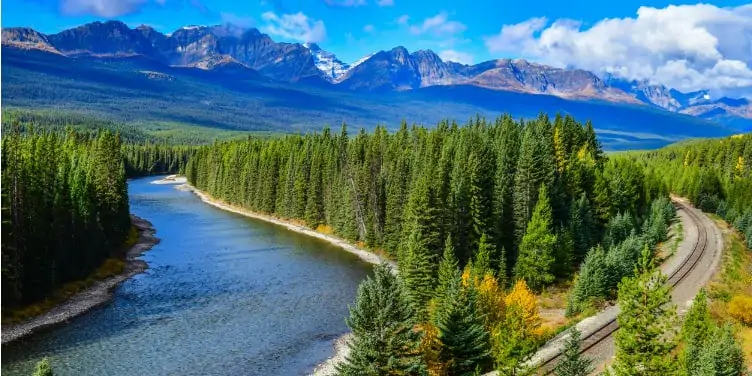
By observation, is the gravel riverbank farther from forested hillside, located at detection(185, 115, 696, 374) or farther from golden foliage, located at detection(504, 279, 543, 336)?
golden foliage, located at detection(504, 279, 543, 336)

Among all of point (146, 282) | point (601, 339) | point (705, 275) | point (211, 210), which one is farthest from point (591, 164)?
point (211, 210)

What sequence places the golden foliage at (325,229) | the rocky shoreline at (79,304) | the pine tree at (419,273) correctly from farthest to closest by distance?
1. the golden foliage at (325,229)
2. the pine tree at (419,273)
3. the rocky shoreline at (79,304)

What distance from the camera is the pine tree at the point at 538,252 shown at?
2470 inches

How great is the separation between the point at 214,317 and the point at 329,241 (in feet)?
149

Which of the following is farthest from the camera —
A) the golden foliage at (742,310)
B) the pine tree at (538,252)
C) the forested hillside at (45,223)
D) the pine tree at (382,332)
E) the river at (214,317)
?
the pine tree at (538,252)

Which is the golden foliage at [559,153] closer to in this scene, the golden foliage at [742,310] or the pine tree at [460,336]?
the golden foliage at [742,310]

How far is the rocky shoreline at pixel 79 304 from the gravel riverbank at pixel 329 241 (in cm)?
2586

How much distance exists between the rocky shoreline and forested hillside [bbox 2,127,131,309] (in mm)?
2432

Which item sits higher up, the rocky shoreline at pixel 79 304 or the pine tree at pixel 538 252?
the pine tree at pixel 538 252

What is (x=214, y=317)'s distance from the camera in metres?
56.0

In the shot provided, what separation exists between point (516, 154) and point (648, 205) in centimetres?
4208

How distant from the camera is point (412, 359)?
2955 cm

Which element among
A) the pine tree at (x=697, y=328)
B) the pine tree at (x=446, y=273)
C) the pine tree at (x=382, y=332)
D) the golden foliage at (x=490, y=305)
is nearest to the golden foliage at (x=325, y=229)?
Answer: the pine tree at (x=446, y=273)

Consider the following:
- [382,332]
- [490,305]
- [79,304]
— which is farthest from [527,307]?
[79,304]
